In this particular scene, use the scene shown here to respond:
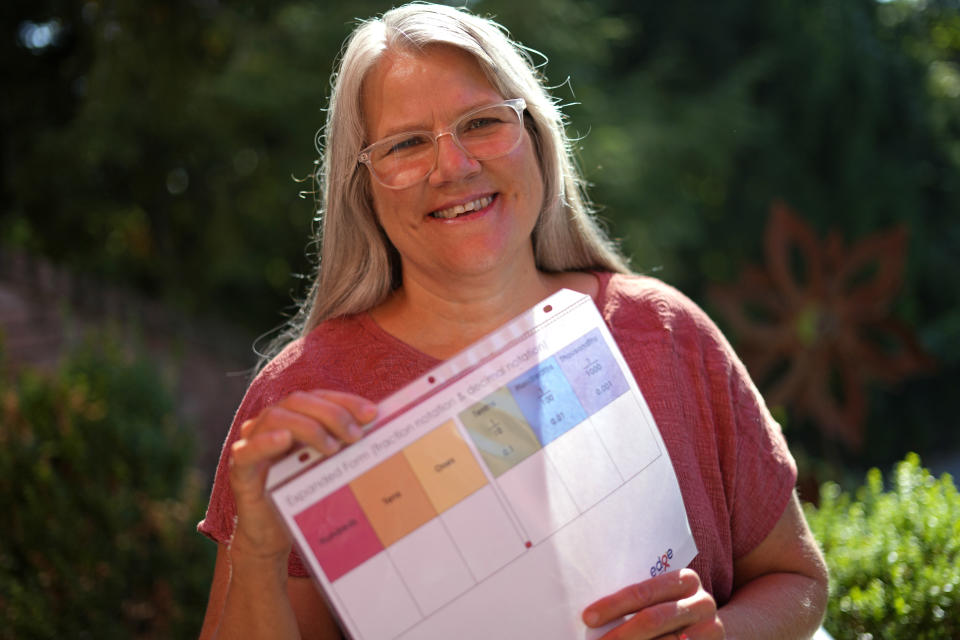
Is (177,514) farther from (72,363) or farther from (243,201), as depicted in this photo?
(243,201)

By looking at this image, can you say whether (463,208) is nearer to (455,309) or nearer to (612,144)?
(455,309)

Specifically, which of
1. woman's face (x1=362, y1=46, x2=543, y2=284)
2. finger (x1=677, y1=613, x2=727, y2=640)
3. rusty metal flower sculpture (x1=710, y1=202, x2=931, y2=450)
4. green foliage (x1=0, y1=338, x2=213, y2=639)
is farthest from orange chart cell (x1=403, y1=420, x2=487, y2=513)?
rusty metal flower sculpture (x1=710, y1=202, x2=931, y2=450)

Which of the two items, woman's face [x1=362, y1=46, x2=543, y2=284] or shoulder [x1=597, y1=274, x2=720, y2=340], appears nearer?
woman's face [x1=362, y1=46, x2=543, y2=284]

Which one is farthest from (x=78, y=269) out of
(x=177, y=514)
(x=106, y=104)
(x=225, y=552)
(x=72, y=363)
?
(x=225, y=552)

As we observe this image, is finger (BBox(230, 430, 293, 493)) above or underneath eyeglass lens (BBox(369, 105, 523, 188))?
underneath

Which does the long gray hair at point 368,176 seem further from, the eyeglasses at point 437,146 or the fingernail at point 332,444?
the fingernail at point 332,444

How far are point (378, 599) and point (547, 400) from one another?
0.32 m

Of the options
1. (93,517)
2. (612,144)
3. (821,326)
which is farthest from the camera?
(612,144)

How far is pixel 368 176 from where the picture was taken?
60.5 inches

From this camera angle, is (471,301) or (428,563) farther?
(471,301)

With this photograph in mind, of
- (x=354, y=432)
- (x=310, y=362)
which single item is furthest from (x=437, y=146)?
(x=354, y=432)

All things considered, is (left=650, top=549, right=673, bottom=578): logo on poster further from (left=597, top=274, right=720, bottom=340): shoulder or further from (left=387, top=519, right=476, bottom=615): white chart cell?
(left=597, top=274, right=720, bottom=340): shoulder

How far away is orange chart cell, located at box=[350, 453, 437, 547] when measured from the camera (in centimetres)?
102

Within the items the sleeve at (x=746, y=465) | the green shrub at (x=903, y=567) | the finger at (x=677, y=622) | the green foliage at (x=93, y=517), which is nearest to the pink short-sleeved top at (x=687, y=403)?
the sleeve at (x=746, y=465)
